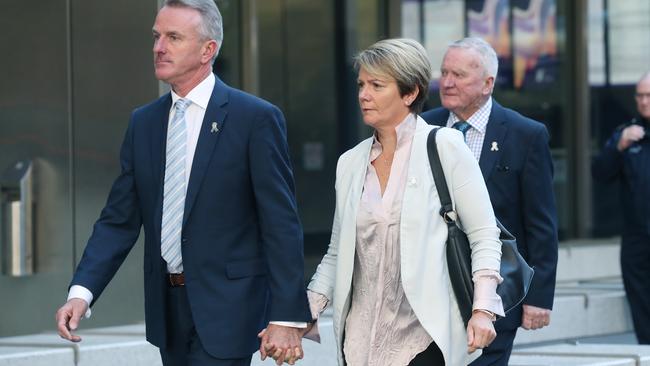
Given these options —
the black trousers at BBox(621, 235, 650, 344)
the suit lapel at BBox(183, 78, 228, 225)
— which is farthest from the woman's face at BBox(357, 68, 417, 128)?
the black trousers at BBox(621, 235, 650, 344)

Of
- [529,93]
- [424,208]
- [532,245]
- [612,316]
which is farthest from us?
[529,93]

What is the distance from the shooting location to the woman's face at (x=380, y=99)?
4.57 meters

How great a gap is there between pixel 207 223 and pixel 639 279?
20.4 feet

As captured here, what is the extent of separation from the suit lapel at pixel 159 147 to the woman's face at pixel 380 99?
2.22ft

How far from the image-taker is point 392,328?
452 cm

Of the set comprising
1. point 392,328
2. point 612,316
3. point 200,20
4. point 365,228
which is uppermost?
point 200,20

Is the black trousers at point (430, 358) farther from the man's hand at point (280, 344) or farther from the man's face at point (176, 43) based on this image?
the man's face at point (176, 43)

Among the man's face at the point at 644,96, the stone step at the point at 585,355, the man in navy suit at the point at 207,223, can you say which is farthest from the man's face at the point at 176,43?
the man's face at the point at 644,96

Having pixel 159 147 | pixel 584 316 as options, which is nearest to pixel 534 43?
pixel 584 316

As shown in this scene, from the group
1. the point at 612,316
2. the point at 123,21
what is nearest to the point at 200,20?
the point at 123,21

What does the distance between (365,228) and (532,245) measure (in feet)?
5.37

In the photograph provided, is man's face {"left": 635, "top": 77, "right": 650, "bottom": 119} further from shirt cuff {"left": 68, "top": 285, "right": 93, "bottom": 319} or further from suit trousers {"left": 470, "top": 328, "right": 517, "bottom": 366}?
shirt cuff {"left": 68, "top": 285, "right": 93, "bottom": 319}

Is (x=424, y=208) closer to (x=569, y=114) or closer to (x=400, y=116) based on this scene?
(x=400, y=116)

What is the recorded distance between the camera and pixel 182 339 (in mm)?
4738
